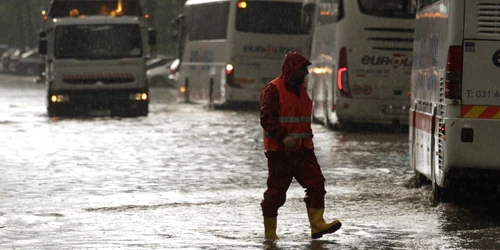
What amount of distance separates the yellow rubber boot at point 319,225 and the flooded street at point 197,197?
9 cm

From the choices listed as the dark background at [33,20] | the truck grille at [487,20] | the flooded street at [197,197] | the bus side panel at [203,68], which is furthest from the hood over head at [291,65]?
the dark background at [33,20]

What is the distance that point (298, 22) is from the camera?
36.4m

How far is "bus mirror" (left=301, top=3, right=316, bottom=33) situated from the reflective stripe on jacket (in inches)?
774

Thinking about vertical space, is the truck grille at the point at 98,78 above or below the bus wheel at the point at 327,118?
above

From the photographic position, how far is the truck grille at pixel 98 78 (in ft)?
107

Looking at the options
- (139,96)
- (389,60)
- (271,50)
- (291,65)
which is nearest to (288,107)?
(291,65)

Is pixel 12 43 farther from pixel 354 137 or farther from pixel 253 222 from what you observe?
pixel 253 222

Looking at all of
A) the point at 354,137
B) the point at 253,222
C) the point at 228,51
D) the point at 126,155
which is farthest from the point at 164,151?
the point at 228,51

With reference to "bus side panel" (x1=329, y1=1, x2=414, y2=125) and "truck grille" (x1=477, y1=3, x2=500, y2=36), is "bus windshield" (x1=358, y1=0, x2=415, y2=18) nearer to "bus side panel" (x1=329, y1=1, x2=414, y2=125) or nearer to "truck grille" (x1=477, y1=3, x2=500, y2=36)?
"bus side panel" (x1=329, y1=1, x2=414, y2=125)

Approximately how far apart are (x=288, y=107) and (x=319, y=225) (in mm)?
931

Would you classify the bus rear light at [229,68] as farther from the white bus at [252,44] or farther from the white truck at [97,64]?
the white truck at [97,64]

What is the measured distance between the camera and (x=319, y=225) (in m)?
10.7

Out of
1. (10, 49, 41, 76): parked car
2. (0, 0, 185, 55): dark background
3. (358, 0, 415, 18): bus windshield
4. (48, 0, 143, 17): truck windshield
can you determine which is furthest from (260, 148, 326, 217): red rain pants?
(10, 49, 41, 76): parked car

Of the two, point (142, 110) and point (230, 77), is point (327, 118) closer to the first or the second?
point (142, 110)
